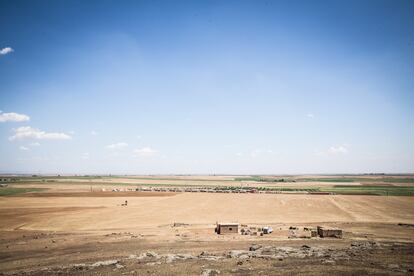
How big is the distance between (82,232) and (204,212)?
21368 millimetres

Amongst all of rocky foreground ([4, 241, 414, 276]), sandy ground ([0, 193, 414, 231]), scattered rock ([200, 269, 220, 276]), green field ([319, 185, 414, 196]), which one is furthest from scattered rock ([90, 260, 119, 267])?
green field ([319, 185, 414, 196])

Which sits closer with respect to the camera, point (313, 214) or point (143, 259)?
point (143, 259)

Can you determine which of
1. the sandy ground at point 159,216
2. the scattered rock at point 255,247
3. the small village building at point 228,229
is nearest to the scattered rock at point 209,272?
the scattered rock at point 255,247

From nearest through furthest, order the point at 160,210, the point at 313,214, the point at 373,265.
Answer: the point at 373,265, the point at 313,214, the point at 160,210

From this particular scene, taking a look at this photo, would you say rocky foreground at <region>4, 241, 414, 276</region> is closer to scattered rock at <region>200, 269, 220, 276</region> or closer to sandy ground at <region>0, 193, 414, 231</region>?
scattered rock at <region>200, 269, 220, 276</region>

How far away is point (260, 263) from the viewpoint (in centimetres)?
1923

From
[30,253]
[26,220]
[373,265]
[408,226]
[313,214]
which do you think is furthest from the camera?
[313,214]

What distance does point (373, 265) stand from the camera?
1870 centimetres

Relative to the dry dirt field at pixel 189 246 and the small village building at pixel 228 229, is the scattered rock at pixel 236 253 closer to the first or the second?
the dry dirt field at pixel 189 246

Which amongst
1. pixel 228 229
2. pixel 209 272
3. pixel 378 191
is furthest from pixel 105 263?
pixel 378 191

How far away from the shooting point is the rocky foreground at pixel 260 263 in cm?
1778

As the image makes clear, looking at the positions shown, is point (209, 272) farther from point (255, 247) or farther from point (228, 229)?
point (228, 229)

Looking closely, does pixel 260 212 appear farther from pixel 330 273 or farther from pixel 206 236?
pixel 330 273

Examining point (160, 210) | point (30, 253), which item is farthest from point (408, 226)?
point (30, 253)
